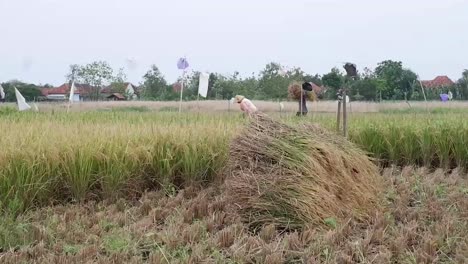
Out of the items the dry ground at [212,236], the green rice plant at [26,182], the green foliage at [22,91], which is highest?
the green foliage at [22,91]

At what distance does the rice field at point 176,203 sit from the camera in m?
2.33

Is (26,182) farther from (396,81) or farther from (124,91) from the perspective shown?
(396,81)

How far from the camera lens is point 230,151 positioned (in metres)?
3.02

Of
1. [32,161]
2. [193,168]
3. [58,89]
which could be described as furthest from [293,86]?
[58,89]

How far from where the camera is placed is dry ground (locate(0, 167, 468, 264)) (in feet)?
7.44

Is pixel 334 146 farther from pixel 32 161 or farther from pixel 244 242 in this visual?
pixel 32 161

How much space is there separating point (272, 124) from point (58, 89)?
138 feet

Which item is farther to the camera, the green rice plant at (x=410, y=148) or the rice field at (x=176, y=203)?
the green rice plant at (x=410, y=148)

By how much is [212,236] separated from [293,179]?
1.72 ft

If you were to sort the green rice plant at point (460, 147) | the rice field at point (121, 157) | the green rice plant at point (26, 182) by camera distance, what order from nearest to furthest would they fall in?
the green rice plant at point (26, 182) < the rice field at point (121, 157) < the green rice plant at point (460, 147)

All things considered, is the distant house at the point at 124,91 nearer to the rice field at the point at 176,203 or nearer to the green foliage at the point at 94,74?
the green foliage at the point at 94,74

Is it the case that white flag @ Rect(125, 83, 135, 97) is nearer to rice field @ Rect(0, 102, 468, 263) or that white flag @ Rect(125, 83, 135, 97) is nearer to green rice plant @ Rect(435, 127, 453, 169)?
rice field @ Rect(0, 102, 468, 263)

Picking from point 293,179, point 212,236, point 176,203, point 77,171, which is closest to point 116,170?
point 77,171

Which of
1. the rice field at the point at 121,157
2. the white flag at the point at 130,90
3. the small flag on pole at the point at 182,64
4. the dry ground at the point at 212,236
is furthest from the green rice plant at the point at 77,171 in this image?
the white flag at the point at 130,90
